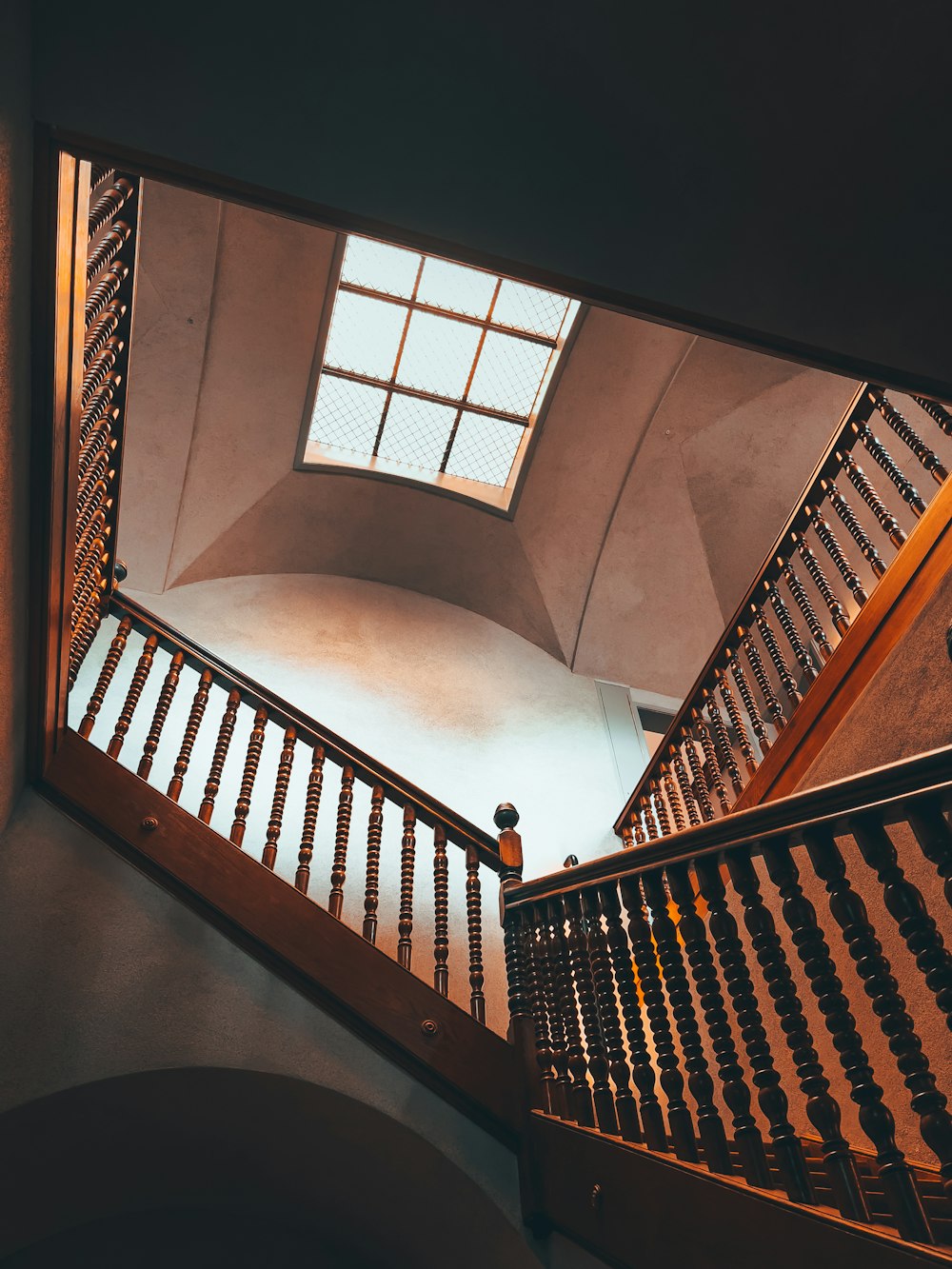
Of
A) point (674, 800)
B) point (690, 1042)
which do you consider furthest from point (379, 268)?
point (690, 1042)

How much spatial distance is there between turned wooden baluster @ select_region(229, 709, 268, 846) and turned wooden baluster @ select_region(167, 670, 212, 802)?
0.80 feet

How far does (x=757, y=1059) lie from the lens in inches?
78.3

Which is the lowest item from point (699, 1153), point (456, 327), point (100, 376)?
point (699, 1153)

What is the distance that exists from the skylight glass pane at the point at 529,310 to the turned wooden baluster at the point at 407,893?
4.66 m

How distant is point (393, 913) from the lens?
17.2 ft

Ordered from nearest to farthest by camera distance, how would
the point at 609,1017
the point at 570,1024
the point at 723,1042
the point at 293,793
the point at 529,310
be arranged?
1. the point at 723,1042
2. the point at 609,1017
3. the point at 570,1024
4. the point at 293,793
5. the point at 529,310

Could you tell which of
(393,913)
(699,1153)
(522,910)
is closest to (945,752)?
(699,1153)

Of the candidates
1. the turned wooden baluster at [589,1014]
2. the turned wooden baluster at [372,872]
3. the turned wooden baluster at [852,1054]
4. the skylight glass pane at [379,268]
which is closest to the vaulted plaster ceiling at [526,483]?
the skylight glass pane at [379,268]

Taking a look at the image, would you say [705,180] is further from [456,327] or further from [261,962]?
[456,327]

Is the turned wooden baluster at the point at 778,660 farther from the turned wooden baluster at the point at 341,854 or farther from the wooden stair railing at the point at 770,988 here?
the turned wooden baluster at the point at 341,854

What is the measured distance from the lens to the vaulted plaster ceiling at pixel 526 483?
6750 millimetres

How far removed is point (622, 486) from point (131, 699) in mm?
5096

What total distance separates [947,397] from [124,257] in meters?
2.70

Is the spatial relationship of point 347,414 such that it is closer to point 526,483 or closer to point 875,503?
point 526,483
